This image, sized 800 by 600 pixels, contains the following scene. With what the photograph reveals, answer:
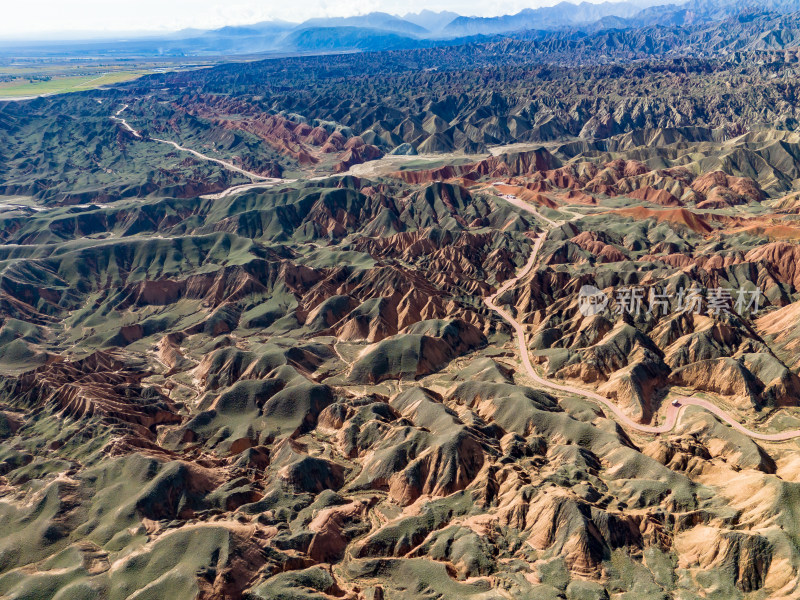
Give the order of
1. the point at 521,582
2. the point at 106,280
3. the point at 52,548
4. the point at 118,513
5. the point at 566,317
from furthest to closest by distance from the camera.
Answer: the point at 106,280 → the point at 566,317 → the point at 118,513 → the point at 52,548 → the point at 521,582

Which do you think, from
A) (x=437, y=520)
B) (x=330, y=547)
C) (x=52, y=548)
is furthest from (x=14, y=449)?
(x=437, y=520)

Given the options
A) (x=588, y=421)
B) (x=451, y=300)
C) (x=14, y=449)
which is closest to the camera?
(x=14, y=449)

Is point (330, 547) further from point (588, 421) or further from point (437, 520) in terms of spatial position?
point (588, 421)

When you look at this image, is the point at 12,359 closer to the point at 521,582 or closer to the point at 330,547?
the point at 330,547

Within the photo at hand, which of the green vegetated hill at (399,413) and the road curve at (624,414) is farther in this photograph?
the road curve at (624,414)

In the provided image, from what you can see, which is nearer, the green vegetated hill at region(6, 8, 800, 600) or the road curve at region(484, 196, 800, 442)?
the green vegetated hill at region(6, 8, 800, 600)

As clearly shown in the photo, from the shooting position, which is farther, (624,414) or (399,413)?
(399,413)

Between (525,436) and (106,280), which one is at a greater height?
(106,280)

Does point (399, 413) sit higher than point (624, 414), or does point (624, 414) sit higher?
point (399, 413)

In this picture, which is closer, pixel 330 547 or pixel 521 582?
pixel 521 582
